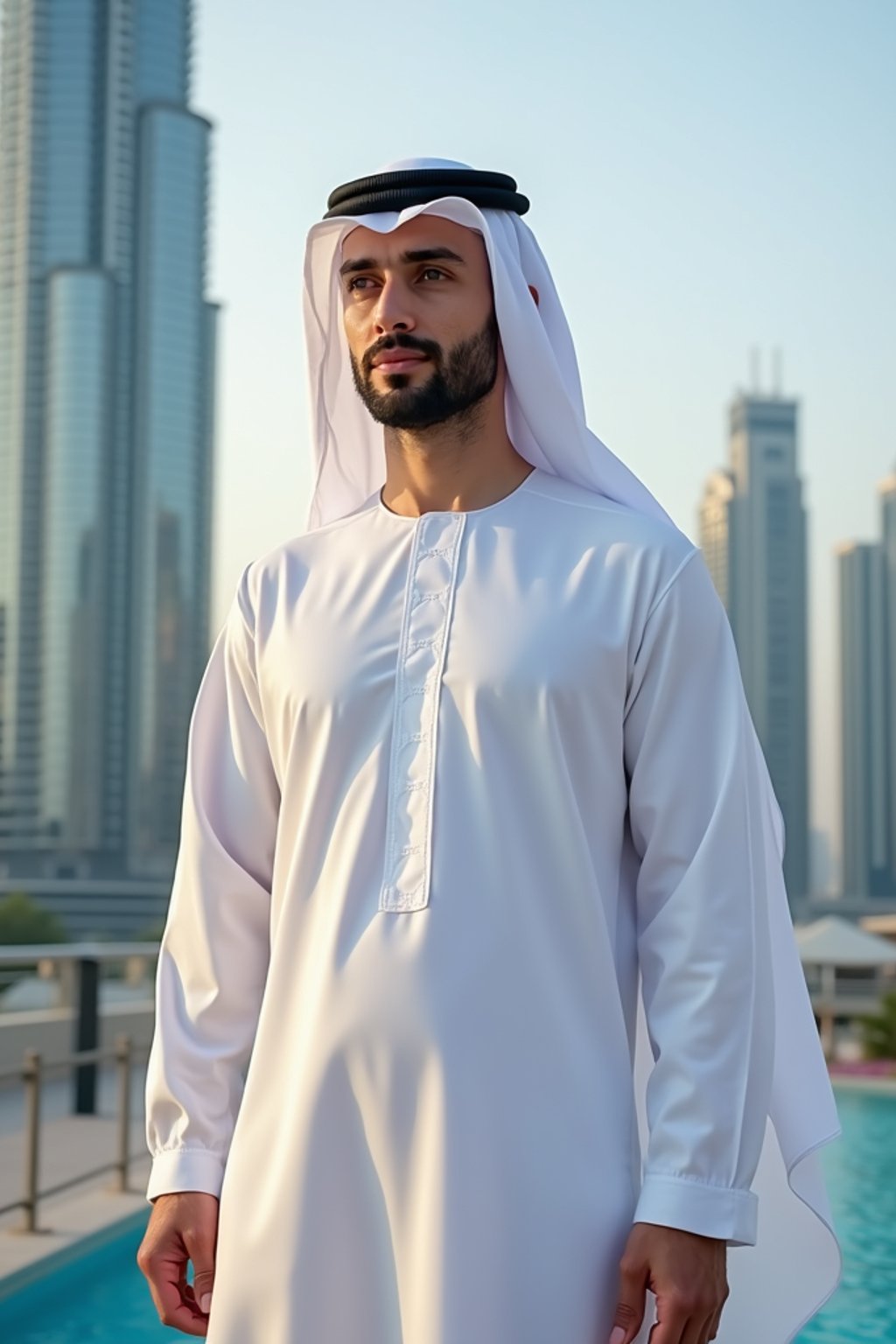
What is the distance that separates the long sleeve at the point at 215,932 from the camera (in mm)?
1483

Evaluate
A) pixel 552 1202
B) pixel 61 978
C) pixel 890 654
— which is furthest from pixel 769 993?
pixel 890 654

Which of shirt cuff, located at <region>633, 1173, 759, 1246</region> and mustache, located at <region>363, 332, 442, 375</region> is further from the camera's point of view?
mustache, located at <region>363, 332, 442, 375</region>

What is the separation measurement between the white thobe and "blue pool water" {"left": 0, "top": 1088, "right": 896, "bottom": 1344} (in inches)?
136

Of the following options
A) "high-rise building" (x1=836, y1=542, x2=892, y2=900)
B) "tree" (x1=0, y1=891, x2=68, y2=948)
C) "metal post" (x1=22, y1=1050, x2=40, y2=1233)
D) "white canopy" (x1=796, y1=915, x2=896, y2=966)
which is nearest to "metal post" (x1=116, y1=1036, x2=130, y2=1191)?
"metal post" (x1=22, y1=1050, x2=40, y2=1233)

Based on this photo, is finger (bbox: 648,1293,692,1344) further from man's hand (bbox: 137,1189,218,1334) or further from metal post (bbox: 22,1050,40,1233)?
metal post (bbox: 22,1050,40,1233)

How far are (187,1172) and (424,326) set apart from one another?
31.1 inches

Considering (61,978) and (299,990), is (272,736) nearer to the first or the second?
(299,990)

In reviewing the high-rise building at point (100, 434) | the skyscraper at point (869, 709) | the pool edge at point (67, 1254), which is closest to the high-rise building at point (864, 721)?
the skyscraper at point (869, 709)

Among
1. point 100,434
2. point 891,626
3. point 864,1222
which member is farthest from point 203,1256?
point 891,626

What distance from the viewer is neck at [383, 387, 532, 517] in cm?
159

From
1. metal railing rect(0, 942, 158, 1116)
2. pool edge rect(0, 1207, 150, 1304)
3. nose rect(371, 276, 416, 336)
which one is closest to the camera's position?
nose rect(371, 276, 416, 336)

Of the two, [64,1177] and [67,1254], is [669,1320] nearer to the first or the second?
[67,1254]

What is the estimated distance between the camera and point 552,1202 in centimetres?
132

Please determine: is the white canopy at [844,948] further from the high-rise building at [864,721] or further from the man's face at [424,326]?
the high-rise building at [864,721]
